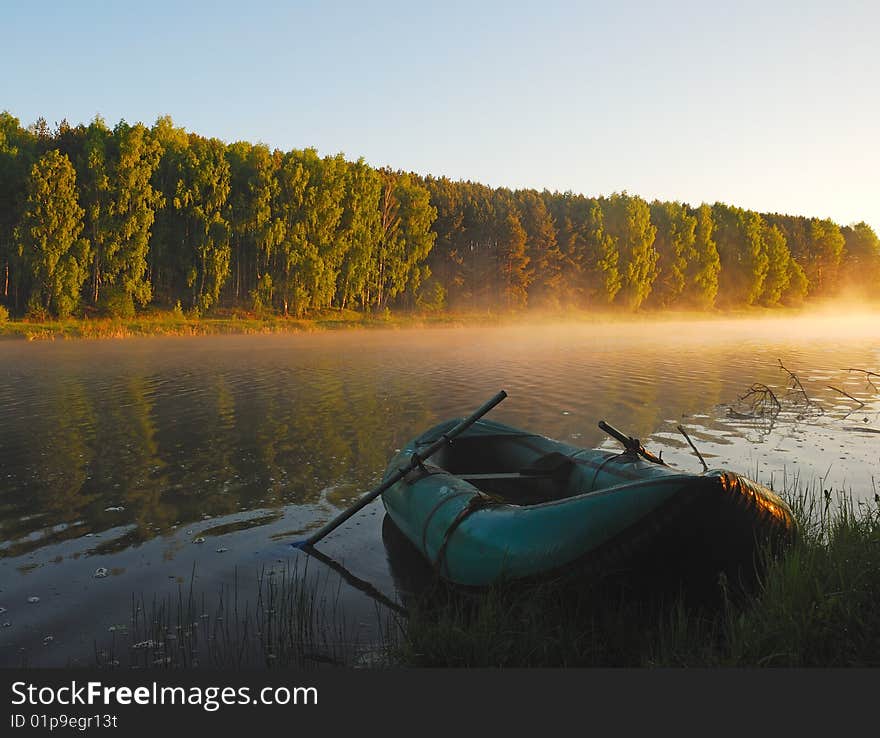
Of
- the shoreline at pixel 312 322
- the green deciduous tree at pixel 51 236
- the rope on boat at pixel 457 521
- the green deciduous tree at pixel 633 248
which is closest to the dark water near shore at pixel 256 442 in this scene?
the rope on boat at pixel 457 521

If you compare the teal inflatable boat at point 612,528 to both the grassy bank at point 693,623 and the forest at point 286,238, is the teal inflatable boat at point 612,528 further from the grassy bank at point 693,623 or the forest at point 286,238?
the forest at point 286,238

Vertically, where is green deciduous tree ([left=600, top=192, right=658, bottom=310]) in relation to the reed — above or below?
above

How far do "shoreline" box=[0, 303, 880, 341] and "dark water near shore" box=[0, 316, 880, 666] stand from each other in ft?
29.3

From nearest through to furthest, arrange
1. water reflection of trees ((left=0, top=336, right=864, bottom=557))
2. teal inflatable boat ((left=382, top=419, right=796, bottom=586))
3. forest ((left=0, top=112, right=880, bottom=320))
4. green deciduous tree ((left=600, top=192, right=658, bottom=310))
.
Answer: teal inflatable boat ((left=382, top=419, right=796, bottom=586))
water reflection of trees ((left=0, top=336, right=864, bottom=557))
forest ((left=0, top=112, right=880, bottom=320))
green deciduous tree ((left=600, top=192, right=658, bottom=310))

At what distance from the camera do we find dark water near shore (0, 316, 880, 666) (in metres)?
6.60

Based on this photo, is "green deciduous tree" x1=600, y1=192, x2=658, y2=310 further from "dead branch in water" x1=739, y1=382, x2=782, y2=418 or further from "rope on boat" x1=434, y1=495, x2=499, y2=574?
"rope on boat" x1=434, y1=495, x2=499, y2=574

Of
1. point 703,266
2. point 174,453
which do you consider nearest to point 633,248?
point 703,266

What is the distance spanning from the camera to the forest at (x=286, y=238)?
4216 cm

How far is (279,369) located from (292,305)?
27.5m

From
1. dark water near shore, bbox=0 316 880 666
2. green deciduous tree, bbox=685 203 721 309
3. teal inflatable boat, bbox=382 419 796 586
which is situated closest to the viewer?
teal inflatable boat, bbox=382 419 796 586

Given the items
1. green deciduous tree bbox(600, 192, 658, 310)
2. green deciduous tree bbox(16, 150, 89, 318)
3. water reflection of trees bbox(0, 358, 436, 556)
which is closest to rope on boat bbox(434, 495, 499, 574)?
water reflection of trees bbox(0, 358, 436, 556)

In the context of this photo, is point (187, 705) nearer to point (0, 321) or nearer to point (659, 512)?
point (659, 512)

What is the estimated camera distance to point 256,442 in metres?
12.8

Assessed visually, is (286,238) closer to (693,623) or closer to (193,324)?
(193,324)
